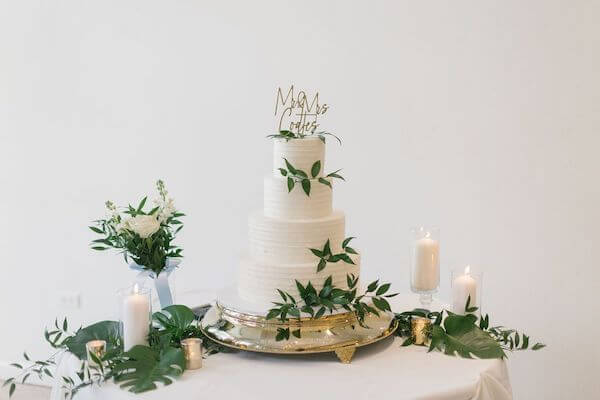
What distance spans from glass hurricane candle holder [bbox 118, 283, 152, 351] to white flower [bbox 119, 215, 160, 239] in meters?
0.24

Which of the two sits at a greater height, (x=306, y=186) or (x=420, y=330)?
(x=306, y=186)

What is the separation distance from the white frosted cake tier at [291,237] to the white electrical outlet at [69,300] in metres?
2.10

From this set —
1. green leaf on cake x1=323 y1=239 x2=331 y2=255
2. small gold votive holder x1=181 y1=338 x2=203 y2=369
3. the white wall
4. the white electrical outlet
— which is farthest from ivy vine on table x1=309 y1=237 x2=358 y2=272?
the white electrical outlet

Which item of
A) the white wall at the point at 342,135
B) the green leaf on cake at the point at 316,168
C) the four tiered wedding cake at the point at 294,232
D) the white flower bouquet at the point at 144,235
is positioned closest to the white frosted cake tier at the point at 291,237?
the four tiered wedding cake at the point at 294,232

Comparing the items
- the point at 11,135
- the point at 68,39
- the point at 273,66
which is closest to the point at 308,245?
the point at 273,66

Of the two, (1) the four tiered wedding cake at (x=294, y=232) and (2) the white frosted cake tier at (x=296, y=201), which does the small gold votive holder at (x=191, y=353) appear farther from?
(2) the white frosted cake tier at (x=296, y=201)

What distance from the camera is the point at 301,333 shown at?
1.70m

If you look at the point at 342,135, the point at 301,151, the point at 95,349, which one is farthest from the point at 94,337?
the point at 342,135

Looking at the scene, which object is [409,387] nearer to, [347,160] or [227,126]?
[347,160]

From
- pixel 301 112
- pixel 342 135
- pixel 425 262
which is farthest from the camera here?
pixel 342 135

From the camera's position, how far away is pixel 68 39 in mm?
3455

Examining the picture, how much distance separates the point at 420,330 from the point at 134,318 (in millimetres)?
734

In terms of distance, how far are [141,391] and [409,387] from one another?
1.92 feet

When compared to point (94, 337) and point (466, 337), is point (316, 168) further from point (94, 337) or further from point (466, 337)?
point (94, 337)
